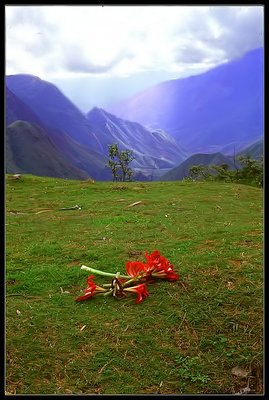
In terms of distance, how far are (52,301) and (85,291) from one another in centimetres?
26

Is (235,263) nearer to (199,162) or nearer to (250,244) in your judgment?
(250,244)

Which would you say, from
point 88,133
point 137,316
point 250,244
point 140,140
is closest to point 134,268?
point 137,316

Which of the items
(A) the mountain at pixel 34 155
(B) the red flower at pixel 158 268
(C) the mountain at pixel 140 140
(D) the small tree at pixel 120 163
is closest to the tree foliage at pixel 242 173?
(C) the mountain at pixel 140 140

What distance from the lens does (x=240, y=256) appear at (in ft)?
13.3

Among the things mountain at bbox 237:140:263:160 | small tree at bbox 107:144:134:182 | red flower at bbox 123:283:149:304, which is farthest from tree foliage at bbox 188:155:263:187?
red flower at bbox 123:283:149:304

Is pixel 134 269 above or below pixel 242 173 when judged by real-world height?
below

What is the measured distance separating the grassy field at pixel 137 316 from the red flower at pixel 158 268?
78mm

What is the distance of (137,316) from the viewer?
2.98 m

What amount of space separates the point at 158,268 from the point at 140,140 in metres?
7.89

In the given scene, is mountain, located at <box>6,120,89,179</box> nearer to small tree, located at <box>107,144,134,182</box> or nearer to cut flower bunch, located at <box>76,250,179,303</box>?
small tree, located at <box>107,144,134,182</box>

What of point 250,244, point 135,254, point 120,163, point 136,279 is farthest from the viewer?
point 120,163

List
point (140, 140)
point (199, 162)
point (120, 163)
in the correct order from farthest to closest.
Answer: point (199, 162) → point (120, 163) → point (140, 140)
